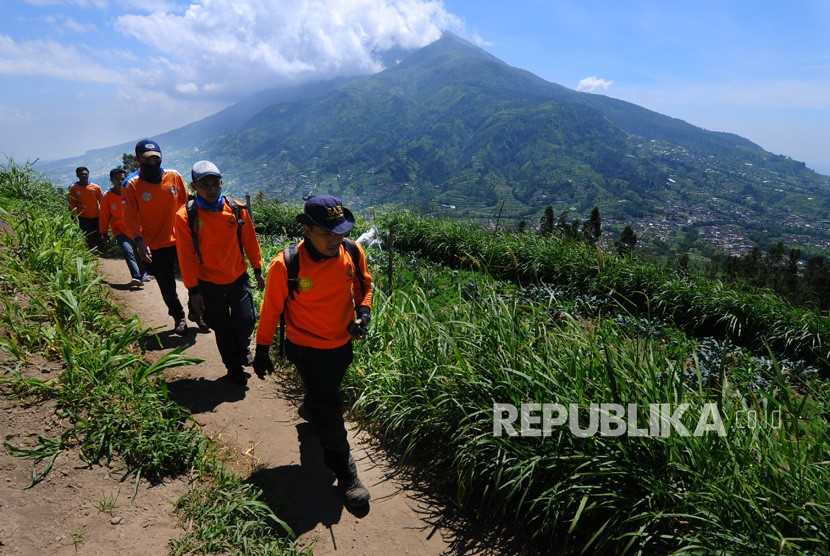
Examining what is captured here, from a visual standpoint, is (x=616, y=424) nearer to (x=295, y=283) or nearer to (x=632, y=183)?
(x=295, y=283)

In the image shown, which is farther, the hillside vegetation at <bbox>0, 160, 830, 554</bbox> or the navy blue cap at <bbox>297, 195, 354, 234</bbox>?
the navy blue cap at <bbox>297, 195, 354, 234</bbox>

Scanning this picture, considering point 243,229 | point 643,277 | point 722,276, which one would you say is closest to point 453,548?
point 243,229

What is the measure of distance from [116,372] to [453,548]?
2.81 metres

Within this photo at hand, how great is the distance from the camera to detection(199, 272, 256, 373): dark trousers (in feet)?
13.7

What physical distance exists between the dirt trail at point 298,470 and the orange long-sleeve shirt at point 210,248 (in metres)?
1.13

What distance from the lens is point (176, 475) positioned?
2818 millimetres

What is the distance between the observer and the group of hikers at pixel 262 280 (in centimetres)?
295

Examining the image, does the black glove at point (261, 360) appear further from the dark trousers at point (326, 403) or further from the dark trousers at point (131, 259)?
the dark trousers at point (131, 259)

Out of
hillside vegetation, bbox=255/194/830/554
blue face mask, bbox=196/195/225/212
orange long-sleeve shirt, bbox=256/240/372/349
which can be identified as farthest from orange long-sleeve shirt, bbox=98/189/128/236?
orange long-sleeve shirt, bbox=256/240/372/349

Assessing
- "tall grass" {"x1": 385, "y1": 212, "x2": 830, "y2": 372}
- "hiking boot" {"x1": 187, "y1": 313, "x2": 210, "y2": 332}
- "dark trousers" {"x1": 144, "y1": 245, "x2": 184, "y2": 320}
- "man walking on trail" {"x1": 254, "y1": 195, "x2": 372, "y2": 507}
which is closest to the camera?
"man walking on trail" {"x1": 254, "y1": 195, "x2": 372, "y2": 507}

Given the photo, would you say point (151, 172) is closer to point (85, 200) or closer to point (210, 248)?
point (210, 248)

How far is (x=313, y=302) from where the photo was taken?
3.01 metres

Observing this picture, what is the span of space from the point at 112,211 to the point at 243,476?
735 centimetres

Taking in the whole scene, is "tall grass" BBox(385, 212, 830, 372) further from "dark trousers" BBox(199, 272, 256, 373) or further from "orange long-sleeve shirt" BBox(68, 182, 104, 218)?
"orange long-sleeve shirt" BBox(68, 182, 104, 218)
